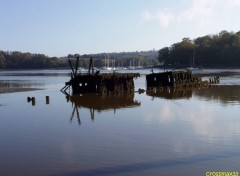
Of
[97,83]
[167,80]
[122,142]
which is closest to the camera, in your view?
[122,142]

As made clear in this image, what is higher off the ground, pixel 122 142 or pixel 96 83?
pixel 96 83

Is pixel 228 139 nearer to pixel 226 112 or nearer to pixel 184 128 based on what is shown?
pixel 184 128

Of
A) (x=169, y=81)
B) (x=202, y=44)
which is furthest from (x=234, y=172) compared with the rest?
(x=202, y=44)

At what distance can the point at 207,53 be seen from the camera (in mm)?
175500

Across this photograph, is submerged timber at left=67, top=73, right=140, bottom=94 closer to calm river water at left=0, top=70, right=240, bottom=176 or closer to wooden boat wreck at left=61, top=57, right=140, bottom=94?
wooden boat wreck at left=61, top=57, right=140, bottom=94

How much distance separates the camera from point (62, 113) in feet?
92.1

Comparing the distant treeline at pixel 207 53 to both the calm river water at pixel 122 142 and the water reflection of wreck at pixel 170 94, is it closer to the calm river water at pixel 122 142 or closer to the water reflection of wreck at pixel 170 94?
the water reflection of wreck at pixel 170 94

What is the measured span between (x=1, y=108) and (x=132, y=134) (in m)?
16.7

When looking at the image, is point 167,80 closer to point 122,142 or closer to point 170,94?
point 170,94

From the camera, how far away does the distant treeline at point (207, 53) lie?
543ft

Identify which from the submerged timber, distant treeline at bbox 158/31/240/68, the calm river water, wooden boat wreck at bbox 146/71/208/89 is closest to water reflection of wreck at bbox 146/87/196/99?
wooden boat wreck at bbox 146/71/208/89

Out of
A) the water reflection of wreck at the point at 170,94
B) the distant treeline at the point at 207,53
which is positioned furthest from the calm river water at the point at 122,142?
the distant treeline at the point at 207,53

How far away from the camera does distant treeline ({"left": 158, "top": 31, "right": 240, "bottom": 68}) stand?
166m

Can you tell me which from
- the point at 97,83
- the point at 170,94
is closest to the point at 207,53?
the point at 170,94
